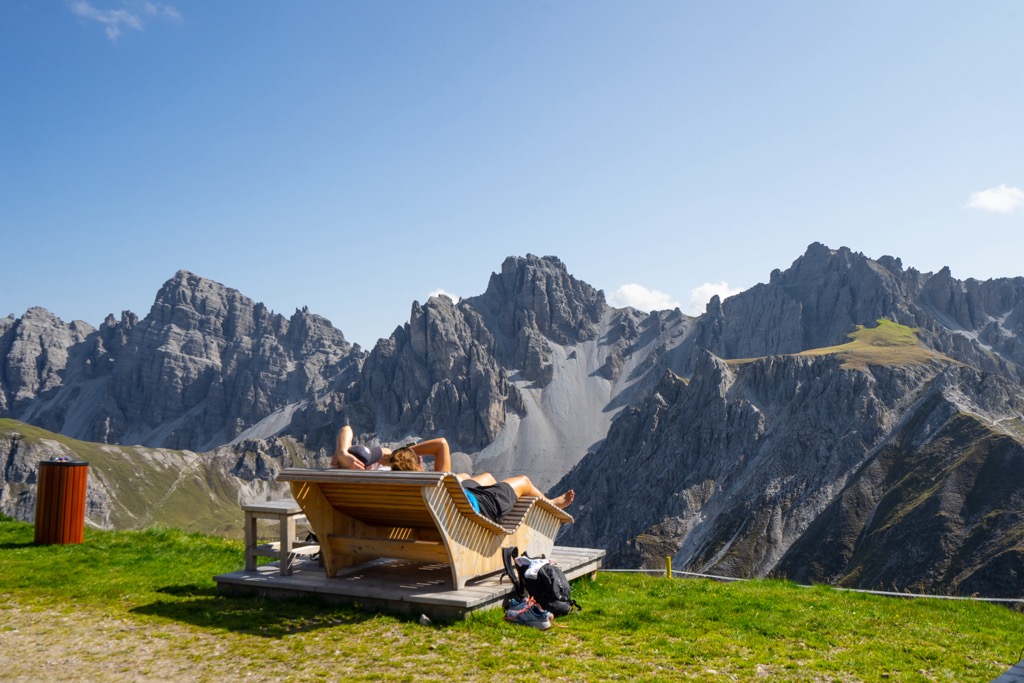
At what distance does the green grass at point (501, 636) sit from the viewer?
730 centimetres

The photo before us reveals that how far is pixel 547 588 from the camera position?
9594mm

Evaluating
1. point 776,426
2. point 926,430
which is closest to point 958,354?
point 776,426

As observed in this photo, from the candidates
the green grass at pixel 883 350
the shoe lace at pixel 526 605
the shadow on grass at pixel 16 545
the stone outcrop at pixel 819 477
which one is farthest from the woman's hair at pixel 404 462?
the green grass at pixel 883 350

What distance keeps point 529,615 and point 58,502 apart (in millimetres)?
9974

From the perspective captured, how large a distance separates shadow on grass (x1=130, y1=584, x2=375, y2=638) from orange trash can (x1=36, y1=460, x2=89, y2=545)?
475 centimetres

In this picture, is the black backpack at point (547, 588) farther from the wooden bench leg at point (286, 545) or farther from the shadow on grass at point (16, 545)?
the shadow on grass at point (16, 545)

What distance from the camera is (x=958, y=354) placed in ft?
562

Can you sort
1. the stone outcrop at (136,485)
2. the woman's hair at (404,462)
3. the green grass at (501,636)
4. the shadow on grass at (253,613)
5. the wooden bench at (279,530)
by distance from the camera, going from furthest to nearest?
the stone outcrop at (136,485)
the wooden bench at (279,530)
the woman's hair at (404,462)
the shadow on grass at (253,613)
the green grass at (501,636)

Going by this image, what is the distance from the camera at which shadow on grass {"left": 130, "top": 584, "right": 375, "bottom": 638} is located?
29.0 ft

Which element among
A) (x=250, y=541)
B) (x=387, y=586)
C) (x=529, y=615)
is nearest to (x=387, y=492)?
(x=387, y=586)

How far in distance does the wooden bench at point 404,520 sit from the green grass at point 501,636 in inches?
37.7

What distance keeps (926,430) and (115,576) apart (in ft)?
339

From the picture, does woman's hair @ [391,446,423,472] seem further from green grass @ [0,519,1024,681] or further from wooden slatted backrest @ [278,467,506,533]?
green grass @ [0,519,1024,681]

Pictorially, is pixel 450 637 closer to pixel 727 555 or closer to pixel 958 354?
pixel 727 555
